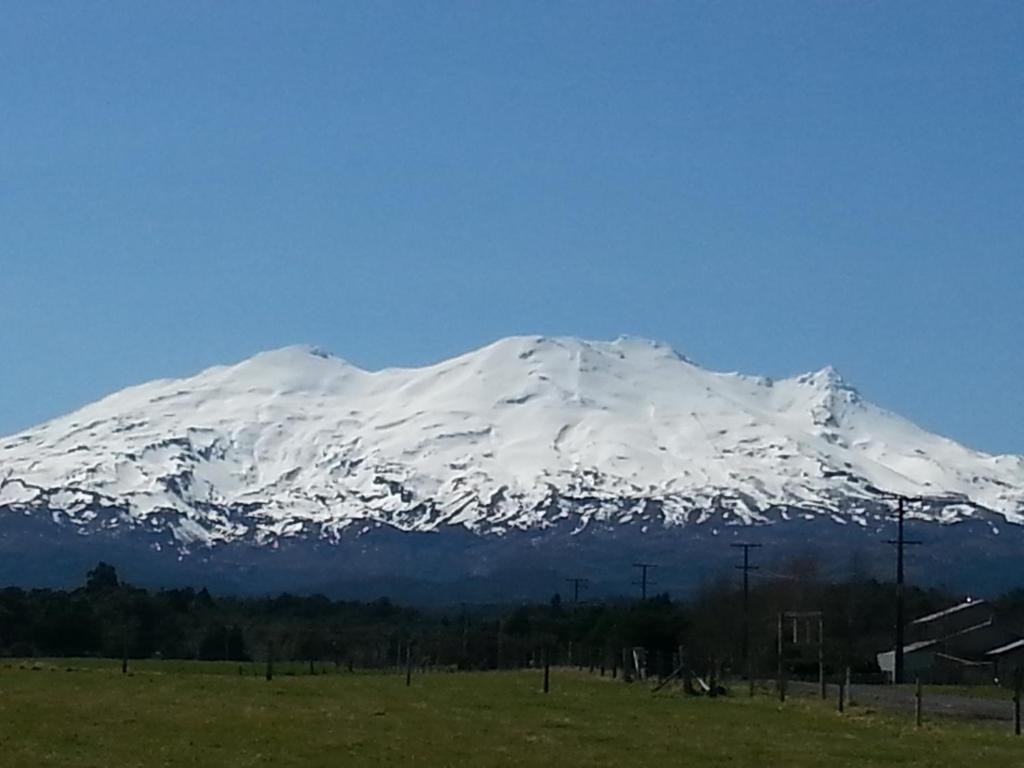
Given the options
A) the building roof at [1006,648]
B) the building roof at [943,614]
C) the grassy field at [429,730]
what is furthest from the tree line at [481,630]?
the grassy field at [429,730]

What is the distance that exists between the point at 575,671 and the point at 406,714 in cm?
3580

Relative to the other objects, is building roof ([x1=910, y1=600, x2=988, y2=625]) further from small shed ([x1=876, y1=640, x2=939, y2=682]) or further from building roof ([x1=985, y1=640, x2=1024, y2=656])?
building roof ([x1=985, y1=640, x2=1024, y2=656])

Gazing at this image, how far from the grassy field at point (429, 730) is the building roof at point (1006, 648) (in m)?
40.5

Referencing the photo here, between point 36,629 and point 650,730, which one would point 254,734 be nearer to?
point 650,730

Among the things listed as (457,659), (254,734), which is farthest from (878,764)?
(457,659)

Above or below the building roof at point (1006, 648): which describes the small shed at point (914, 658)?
below

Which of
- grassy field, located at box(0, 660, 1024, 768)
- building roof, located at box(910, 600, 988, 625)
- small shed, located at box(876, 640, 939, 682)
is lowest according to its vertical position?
grassy field, located at box(0, 660, 1024, 768)

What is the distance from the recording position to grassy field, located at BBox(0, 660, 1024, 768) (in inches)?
996

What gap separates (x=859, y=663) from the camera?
258 feet

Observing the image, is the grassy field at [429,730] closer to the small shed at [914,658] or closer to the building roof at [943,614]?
the small shed at [914,658]

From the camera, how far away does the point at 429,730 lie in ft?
97.2

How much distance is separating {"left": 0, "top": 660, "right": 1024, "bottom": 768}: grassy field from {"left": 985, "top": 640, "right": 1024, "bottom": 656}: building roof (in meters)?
40.5

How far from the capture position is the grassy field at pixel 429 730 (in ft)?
83.0

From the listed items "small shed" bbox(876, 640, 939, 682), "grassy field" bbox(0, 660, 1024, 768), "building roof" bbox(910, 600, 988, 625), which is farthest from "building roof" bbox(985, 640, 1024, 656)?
"grassy field" bbox(0, 660, 1024, 768)
